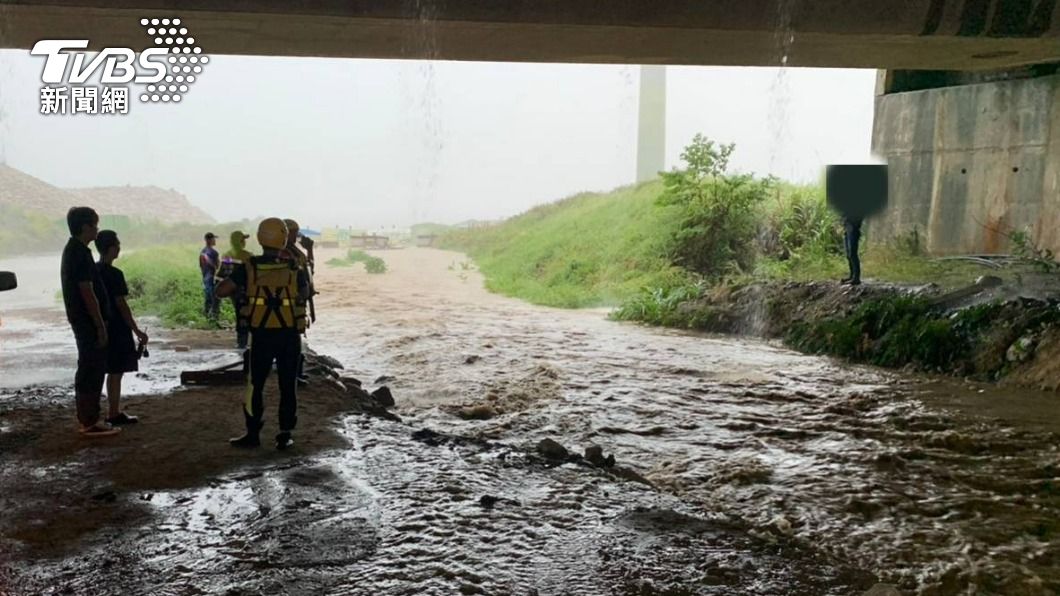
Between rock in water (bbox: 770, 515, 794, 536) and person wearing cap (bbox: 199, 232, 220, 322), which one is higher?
person wearing cap (bbox: 199, 232, 220, 322)

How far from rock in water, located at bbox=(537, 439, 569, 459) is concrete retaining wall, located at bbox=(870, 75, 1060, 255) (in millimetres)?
11303

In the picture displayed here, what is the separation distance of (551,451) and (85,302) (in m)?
4.02

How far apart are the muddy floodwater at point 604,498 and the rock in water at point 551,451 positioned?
0.28ft

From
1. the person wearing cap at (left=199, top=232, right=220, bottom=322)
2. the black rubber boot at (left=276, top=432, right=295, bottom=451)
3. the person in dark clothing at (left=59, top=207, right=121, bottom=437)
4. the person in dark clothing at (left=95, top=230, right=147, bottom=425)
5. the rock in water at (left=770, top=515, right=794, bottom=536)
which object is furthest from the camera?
the person wearing cap at (left=199, top=232, right=220, bottom=322)

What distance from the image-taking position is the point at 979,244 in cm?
1465

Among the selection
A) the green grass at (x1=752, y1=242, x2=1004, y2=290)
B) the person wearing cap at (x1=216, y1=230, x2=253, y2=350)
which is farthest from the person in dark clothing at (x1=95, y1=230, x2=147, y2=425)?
the green grass at (x1=752, y1=242, x2=1004, y2=290)

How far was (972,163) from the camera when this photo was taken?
48.0 feet

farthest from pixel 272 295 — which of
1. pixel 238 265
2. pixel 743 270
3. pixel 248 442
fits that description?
pixel 743 270

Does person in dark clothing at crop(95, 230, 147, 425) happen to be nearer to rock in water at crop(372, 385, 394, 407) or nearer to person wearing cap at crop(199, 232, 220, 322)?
rock in water at crop(372, 385, 394, 407)

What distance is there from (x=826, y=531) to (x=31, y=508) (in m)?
5.28

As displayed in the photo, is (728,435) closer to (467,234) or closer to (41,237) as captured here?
(41,237)

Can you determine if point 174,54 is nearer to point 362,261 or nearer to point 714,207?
point 714,207

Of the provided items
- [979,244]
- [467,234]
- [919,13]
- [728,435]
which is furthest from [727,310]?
[467,234]

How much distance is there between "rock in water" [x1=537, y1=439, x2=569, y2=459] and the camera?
6.47m
